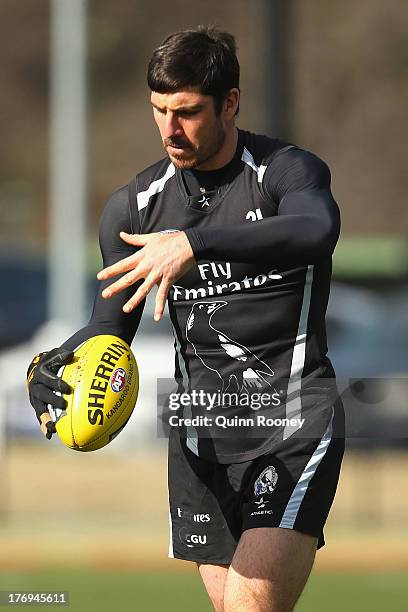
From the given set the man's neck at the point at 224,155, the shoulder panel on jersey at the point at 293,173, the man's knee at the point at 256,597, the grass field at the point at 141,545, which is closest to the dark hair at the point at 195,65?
the man's neck at the point at 224,155

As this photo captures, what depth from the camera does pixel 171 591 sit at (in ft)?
34.5

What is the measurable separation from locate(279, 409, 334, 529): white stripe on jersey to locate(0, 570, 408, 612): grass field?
4044 millimetres

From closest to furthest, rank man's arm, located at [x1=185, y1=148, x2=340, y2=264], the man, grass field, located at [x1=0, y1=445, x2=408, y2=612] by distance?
man's arm, located at [x1=185, y1=148, x2=340, y2=264]
the man
grass field, located at [x1=0, y1=445, x2=408, y2=612]

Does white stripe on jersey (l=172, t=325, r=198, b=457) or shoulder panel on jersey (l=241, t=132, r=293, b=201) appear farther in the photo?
white stripe on jersey (l=172, t=325, r=198, b=457)

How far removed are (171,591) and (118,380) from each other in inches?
207

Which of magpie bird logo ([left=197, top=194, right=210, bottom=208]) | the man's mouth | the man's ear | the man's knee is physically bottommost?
the man's knee

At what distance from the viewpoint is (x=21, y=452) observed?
17.3 meters

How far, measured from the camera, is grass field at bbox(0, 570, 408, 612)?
9758 millimetres

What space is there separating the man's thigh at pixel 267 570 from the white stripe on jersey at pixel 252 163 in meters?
1.34

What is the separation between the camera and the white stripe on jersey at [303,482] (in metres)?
5.36

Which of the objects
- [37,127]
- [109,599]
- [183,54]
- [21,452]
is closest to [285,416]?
[183,54]

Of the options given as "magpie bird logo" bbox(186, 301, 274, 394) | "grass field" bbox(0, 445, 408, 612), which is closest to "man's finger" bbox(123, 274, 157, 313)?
"magpie bird logo" bbox(186, 301, 274, 394)

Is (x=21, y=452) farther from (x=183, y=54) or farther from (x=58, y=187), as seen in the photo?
(x=183, y=54)

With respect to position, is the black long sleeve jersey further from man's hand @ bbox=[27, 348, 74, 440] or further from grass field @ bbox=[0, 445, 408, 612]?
grass field @ bbox=[0, 445, 408, 612]
